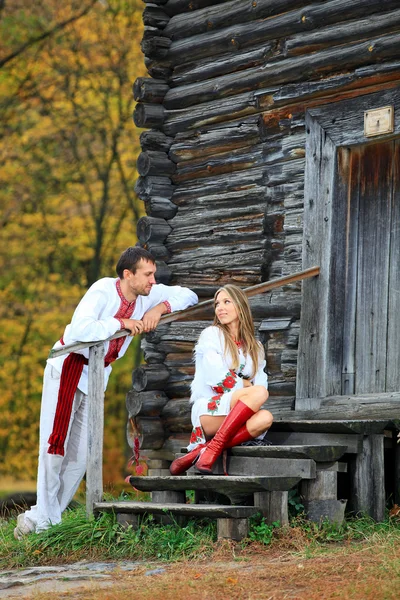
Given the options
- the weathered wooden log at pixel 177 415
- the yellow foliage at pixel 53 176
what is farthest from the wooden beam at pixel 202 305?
the yellow foliage at pixel 53 176

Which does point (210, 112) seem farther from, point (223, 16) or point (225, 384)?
point (225, 384)

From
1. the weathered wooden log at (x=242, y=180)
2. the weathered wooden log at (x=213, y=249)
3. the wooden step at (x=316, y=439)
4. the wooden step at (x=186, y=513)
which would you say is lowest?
the wooden step at (x=186, y=513)

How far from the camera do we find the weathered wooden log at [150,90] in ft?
32.5

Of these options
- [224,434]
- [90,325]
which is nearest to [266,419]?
[224,434]

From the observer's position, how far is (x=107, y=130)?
21.8m

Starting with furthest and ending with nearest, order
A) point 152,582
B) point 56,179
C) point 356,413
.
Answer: point 56,179, point 356,413, point 152,582

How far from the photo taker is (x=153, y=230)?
9.77 metres

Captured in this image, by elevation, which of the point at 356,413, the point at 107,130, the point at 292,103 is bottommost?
the point at 356,413

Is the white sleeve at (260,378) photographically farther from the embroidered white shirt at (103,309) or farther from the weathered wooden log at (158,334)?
the weathered wooden log at (158,334)

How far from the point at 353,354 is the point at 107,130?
566 inches

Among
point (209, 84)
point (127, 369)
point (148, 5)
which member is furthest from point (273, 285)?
point (127, 369)

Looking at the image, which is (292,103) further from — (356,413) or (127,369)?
(127,369)

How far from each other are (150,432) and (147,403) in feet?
0.91

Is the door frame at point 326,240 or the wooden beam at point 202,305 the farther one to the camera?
the door frame at point 326,240
